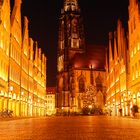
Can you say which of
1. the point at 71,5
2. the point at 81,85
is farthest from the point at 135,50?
the point at 71,5

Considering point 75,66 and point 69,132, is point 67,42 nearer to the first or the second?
point 75,66

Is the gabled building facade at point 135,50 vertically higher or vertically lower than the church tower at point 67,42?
lower

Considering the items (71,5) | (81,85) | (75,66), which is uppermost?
(71,5)

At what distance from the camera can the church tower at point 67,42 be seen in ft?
396

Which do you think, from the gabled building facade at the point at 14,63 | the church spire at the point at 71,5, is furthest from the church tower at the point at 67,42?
the gabled building facade at the point at 14,63

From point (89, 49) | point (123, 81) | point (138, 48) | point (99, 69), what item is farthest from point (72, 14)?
point (138, 48)

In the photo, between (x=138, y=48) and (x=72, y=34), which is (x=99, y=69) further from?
(x=138, y=48)

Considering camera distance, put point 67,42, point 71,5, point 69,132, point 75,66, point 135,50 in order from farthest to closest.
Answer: point 71,5, point 67,42, point 75,66, point 135,50, point 69,132

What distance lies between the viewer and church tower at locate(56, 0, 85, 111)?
396ft

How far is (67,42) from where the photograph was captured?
4875 inches

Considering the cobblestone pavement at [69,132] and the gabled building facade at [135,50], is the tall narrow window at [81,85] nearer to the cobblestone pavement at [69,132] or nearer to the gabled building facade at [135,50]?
the gabled building facade at [135,50]

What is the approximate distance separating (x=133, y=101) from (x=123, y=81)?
45.5 feet

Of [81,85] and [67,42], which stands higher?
[67,42]

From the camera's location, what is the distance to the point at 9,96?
1907 inches
